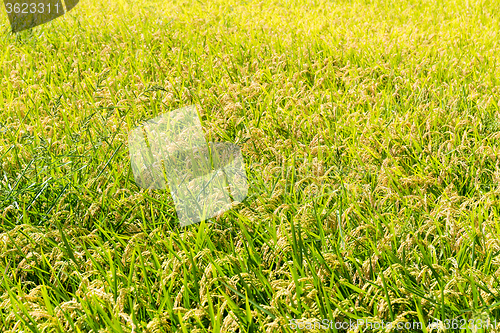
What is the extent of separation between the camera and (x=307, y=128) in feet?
10.7

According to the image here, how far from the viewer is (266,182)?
2.68 m

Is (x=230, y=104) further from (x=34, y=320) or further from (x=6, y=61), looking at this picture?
(x=6, y=61)

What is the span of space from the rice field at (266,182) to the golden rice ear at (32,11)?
458 mm

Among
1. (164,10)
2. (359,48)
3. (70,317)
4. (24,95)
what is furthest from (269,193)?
(164,10)

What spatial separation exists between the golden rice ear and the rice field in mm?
458

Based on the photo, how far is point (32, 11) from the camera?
629cm

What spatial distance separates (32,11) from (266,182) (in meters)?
5.07

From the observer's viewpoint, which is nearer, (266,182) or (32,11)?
(266,182)

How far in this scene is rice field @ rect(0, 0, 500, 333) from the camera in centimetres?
180

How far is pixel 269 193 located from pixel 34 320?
1222mm

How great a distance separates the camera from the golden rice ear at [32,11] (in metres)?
5.74

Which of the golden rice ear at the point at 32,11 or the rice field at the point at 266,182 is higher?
the golden rice ear at the point at 32,11

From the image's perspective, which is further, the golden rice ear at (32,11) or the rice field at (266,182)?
the golden rice ear at (32,11)

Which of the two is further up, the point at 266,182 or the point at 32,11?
the point at 32,11
